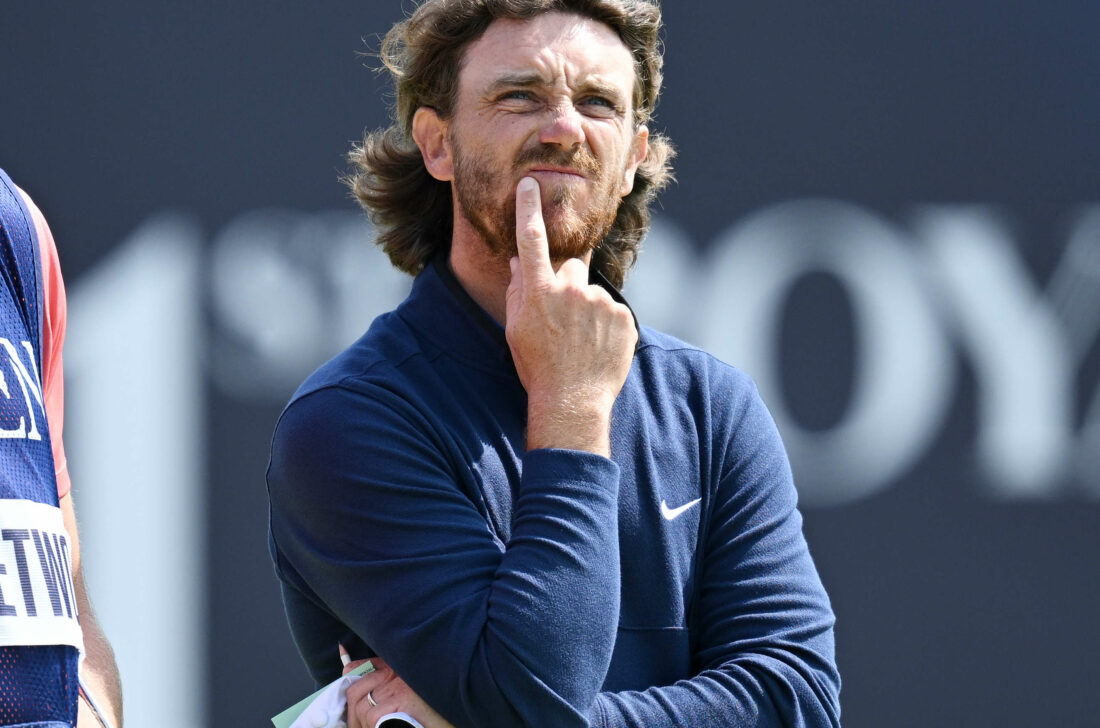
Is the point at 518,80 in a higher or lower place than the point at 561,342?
higher

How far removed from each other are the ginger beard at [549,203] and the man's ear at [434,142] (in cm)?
8

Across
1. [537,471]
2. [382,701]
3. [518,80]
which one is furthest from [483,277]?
[382,701]

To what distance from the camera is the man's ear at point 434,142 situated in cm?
190

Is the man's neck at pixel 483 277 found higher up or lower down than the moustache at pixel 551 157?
lower down

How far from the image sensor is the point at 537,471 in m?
1.53

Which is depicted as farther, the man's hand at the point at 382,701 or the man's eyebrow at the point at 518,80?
the man's eyebrow at the point at 518,80

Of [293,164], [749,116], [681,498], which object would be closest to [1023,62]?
[749,116]

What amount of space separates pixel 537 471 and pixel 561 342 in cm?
20

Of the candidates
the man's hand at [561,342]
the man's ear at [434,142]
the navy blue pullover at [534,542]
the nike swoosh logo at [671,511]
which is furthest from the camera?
the man's ear at [434,142]

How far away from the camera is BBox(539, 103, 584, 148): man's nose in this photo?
5.69 feet

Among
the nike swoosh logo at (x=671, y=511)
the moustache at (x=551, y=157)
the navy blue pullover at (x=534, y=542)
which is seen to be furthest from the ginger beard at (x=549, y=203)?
the nike swoosh logo at (x=671, y=511)

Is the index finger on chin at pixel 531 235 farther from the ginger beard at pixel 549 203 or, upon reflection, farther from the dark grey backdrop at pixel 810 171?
the dark grey backdrop at pixel 810 171

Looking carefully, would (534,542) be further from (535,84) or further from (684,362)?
(535,84)

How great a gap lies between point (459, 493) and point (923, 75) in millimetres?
2362
